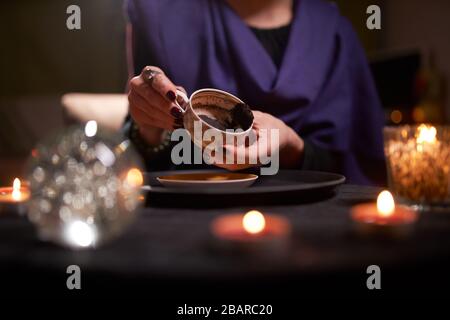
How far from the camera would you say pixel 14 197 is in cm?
66

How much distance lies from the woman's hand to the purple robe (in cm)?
19

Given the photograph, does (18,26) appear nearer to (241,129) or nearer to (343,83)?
(343,83)

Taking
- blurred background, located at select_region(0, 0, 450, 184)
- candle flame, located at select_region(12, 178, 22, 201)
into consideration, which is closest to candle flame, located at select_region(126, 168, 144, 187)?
candle flame, located at select_region(12, 178, 22, 201)

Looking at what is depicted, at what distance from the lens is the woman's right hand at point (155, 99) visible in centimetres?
74

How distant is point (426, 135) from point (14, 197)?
0.53 metres

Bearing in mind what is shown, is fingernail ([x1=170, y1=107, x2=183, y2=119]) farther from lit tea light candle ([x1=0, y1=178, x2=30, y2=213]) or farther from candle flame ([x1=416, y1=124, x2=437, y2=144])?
candle flame ([x1=416, y1=124, x2=437, y2=144])

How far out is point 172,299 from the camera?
362 mm

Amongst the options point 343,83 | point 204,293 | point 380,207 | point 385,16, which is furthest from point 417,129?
point 385,16

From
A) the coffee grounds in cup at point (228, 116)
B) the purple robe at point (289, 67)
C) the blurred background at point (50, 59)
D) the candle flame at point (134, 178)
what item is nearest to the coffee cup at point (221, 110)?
the coffee grounds in cup at point (228, 116)

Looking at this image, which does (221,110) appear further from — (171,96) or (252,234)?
(252,234)

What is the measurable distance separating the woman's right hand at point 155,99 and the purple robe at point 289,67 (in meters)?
0.47

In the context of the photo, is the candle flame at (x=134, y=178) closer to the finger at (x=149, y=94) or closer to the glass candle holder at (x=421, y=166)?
the finger at (x=149, y=94)

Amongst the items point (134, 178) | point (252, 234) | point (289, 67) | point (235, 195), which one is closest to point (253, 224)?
point (252, 234)

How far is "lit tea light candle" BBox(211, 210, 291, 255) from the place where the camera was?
0.41 meters
